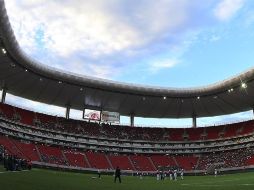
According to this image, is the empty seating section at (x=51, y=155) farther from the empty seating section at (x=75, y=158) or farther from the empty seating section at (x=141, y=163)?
the empty seating section at (x=141, y=163)

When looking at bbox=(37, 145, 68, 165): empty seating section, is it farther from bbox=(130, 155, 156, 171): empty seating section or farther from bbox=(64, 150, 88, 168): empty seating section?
bbox=(130, 155, 156, 171): empty seating section

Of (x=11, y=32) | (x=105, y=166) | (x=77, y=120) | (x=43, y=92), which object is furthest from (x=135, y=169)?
(x=11, y=32)

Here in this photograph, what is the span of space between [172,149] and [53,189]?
6981 cm

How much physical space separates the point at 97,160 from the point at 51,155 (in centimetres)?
971

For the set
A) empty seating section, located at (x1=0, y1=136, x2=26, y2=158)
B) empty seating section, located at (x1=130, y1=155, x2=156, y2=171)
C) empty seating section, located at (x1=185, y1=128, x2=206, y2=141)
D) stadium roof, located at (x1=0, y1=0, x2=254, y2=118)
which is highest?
stadium roof, located at (x1=0, y1=0, x2=254, y2=118)

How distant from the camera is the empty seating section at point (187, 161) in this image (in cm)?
7412

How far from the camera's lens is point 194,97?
73.3 metres

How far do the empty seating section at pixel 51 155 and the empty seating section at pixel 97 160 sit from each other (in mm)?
5929

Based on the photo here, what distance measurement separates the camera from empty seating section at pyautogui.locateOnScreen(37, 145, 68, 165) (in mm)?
65312

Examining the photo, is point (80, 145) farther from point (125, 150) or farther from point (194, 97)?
point (194, 97)

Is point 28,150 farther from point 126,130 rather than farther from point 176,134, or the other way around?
point 176,134

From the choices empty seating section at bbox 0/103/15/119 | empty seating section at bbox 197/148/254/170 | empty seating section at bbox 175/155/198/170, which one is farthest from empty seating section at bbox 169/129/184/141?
empty seating section at bbox 0/103/15/119

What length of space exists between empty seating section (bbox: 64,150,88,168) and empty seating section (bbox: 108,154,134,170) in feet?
20.2

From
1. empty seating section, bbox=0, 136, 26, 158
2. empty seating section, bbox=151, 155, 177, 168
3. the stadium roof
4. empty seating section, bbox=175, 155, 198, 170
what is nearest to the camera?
empty seating section, bbox=0, 136, 26, 158
